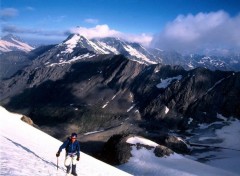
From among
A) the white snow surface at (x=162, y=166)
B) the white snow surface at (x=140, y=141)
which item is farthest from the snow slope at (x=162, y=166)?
the white snow surface at (x=140, y=141)

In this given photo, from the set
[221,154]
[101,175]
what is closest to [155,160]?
[101,175]

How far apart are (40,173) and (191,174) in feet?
229

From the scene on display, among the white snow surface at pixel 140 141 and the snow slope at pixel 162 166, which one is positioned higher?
the white snow surface at pixel 140 141

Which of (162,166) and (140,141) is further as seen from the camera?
(140,141)

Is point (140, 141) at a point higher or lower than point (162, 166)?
higher

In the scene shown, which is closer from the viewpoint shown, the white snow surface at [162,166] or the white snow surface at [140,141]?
the white snow surface at [162,166]

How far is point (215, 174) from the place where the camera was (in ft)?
304

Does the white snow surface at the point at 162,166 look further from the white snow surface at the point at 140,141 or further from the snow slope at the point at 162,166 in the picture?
the white snow surface at the point at 140,141

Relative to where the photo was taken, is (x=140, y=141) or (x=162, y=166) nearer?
(x=162, y=166)

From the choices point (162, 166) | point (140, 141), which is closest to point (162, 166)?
point (162, 166)

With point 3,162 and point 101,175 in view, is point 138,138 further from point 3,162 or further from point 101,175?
point 3,162

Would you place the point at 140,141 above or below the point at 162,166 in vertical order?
above

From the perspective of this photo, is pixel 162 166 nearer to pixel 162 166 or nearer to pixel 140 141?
pixel 162 166

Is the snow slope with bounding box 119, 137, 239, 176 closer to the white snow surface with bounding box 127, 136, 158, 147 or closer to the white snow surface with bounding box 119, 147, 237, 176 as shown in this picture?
the white snow surface with bounding box 119, 147, 237, 176
